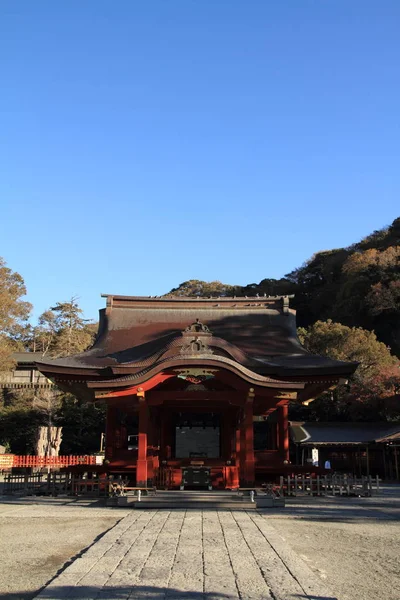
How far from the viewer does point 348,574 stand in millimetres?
5984

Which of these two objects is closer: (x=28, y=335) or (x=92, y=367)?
(x=92, y=367)

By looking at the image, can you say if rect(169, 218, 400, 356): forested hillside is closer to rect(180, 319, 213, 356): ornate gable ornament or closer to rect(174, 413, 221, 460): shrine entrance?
rect(174, 413, 221, 460): shrine entrance

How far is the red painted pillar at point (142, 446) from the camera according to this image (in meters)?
13.9

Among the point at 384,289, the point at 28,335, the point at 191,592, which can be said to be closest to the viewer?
the point at 191,592

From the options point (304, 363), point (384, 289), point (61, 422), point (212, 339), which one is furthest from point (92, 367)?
point (384, 289)

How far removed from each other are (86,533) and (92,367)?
7.78 metres

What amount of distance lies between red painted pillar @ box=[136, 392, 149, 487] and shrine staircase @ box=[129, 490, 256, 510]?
0.94 metres

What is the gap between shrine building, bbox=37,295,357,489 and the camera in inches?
560

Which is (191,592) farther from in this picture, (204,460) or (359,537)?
(204,460)

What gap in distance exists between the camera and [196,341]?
46.8 ft

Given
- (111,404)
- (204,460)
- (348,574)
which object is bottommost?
(348,574)

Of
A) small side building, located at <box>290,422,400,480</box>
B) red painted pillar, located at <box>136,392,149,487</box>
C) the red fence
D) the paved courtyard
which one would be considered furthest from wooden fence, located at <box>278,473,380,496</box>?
the red fence

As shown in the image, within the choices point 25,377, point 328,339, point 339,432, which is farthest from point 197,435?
point 25,377

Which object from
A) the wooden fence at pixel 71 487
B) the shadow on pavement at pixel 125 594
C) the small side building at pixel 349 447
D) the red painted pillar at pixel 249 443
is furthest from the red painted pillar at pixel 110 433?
the small side building at pixel 349 447
